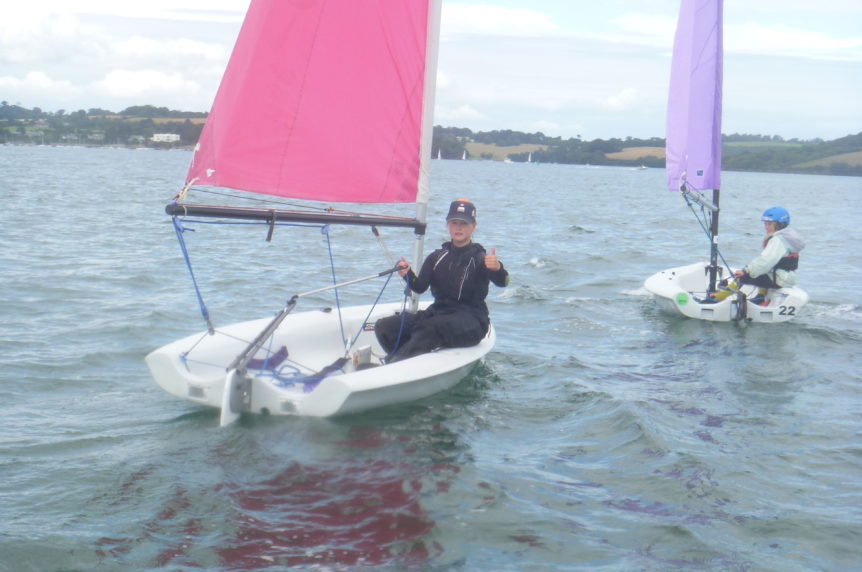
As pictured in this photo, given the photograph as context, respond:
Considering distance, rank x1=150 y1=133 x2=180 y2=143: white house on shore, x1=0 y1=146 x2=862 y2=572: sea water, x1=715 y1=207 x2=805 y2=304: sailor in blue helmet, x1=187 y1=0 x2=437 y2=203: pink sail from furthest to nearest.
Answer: x1=150 y1=133 x2=180 y2=143: white house on shore < x1=715 y1=207 x2=805 y2=304: sailor in blue helmet < x1=187 y1=0 x2=437 y2=203: pink sail < x1=0 y1=146 x2=862 y2=572: sea water

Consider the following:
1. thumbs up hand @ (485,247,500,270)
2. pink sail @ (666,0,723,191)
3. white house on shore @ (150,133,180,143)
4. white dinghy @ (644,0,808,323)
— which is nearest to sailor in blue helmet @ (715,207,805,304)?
white dinghy @ (644,0,808,323)

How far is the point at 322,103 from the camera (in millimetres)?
6234

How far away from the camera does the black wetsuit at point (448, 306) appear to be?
6.74 meters

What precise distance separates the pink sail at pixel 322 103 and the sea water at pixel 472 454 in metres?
0.66

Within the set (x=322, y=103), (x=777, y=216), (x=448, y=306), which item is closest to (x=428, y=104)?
(x=322, y=103)

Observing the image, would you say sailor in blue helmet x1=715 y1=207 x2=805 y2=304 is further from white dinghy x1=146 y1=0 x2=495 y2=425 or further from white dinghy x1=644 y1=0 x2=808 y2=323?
white dinghy x1=146 y1=0 x2=495 y2=425

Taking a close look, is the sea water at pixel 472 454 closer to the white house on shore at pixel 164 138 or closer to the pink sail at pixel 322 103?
the pink sail at pixel 322 103

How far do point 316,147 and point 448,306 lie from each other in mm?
1596

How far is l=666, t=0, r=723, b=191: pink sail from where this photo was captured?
37.4 ft

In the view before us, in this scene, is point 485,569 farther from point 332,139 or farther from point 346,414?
point 332,139

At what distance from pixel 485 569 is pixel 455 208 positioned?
2993 millimetres

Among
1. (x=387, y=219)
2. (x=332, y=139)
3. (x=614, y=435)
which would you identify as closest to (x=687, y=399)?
(x=614, y=435)

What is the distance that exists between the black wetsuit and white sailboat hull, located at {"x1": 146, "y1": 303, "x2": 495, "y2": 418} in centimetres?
16

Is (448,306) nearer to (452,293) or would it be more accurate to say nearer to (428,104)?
(452,293)
